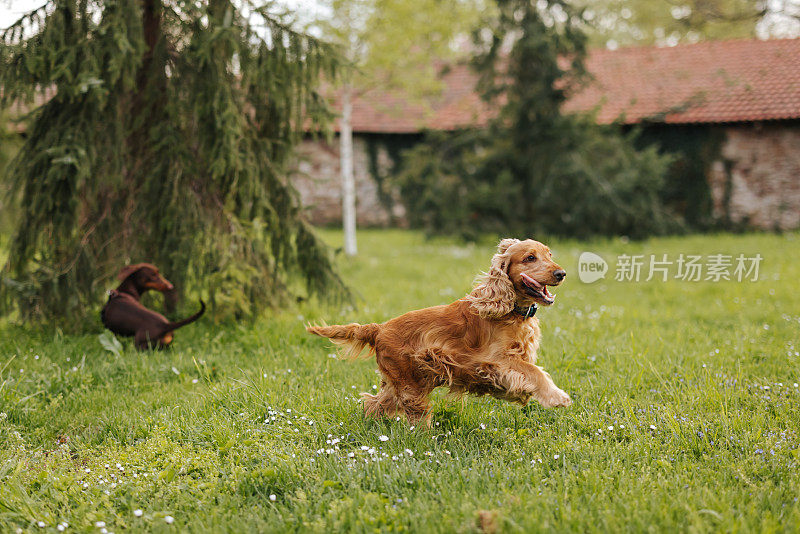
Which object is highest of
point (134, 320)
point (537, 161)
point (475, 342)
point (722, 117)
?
point (722, 117)

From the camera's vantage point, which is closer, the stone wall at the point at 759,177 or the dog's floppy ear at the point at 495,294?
the dog's floppy ear at the point at 495,294

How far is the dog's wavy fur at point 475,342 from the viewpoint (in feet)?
11.6

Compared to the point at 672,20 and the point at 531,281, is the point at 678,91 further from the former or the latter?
the point at 531,281

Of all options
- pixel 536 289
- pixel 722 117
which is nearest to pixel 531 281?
pixel 536 289

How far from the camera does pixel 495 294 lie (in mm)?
3623

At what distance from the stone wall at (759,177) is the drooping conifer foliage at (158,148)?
53.0ft

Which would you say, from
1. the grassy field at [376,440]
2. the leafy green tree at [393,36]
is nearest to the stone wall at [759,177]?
the leafy green tree at [393,36]

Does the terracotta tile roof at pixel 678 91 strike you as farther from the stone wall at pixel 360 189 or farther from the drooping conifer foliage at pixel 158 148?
the drooping conifer foliage at pixel 158 148

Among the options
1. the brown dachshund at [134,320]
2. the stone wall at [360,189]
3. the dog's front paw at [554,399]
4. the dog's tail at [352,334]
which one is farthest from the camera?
the stone wall at [360,189]

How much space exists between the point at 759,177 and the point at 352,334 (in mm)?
18742

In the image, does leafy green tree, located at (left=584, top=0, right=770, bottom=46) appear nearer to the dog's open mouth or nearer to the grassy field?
the grassy field

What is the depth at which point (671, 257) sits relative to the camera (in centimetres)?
1252

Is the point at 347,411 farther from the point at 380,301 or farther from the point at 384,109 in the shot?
the point at 384,109

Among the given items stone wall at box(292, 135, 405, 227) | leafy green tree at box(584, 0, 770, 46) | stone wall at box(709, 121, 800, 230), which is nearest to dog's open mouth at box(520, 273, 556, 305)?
leafy green tree at box(584, 0, 770, 46)
